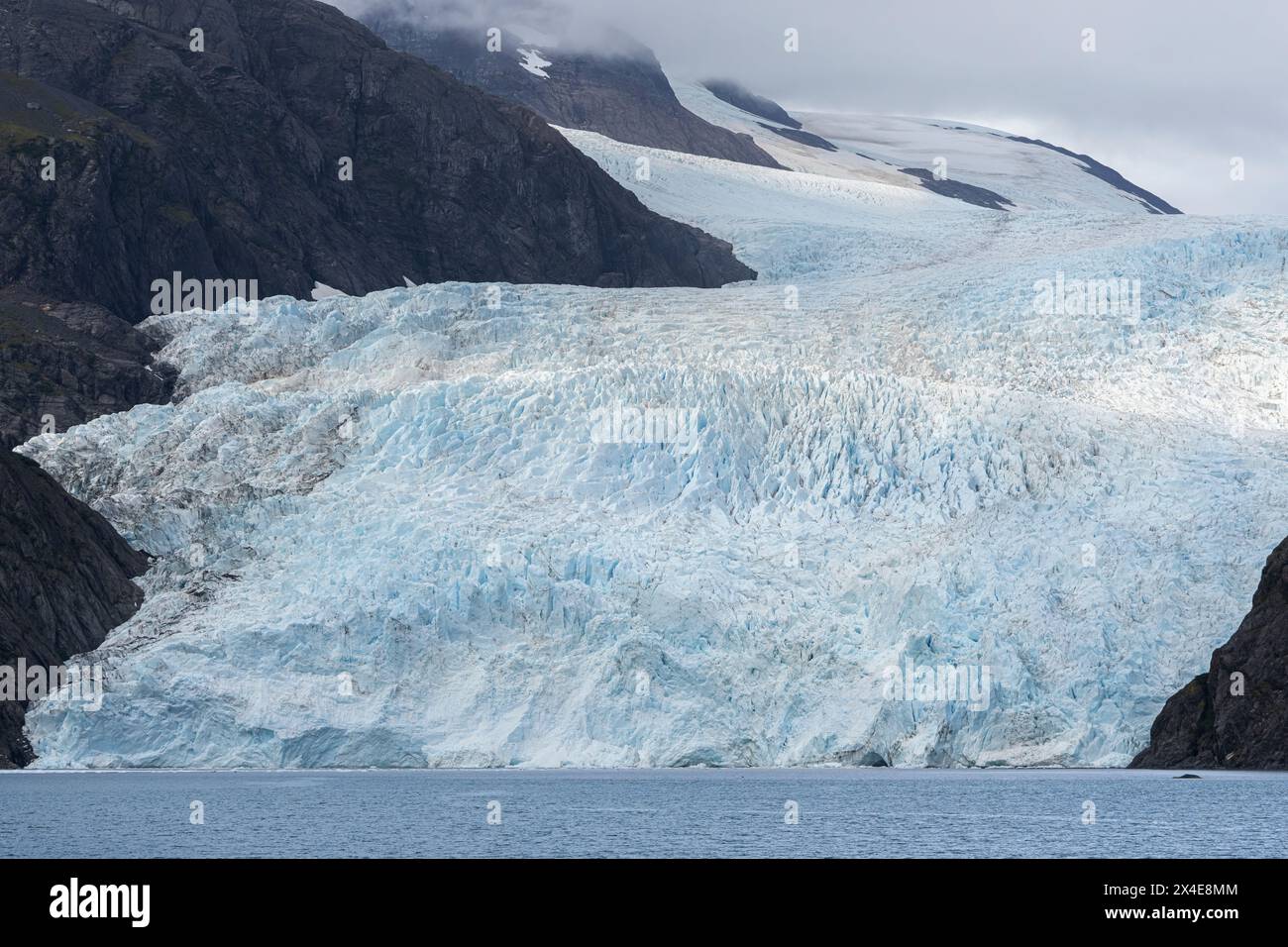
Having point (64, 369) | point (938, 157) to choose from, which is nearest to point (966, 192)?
point (938, 157)

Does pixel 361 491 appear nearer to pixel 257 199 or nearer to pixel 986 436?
pixel 986 436

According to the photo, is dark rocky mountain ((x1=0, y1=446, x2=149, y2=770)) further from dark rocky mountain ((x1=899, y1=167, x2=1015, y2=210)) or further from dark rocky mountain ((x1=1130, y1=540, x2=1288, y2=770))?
dark rocky mountain ((x1=899, y1=167, x2=1015, y2=210))

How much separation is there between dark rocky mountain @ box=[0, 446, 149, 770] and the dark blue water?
284 cm

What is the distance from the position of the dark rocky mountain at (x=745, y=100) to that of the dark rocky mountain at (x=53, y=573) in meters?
82.5

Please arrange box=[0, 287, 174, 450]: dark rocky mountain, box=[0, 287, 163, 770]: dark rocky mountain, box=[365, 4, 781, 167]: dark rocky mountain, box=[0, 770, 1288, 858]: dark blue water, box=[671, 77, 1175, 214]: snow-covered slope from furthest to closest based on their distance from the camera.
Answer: box=[671, 77, 1175, 214]: snow-covered slope < box=[365, 4, 781, 167]: dark rocky mountain < box=[0, 287, 174, 450]: dark rocky mountain < box=[0, 287, 163, 770]: dark rocky mountain < box=[0, 770, 1288, 858]: dark blue water

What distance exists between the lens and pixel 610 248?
→ 2490 inches

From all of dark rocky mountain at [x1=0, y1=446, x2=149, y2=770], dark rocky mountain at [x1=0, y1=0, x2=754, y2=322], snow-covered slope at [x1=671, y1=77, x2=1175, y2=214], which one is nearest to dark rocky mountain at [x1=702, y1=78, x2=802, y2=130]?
snow-covered slope at [x1=671, y1=77, x2=1175, y2=214]

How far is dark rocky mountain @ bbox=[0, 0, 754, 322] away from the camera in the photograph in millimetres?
52938

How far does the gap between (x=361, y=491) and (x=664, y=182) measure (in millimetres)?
29748

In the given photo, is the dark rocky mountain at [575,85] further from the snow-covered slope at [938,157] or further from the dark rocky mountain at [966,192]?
the dark rocky mountain at [966,192]

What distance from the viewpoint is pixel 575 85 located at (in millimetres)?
94875

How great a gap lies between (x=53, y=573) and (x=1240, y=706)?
23.2 metres

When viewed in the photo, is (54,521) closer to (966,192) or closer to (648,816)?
(648,816)
